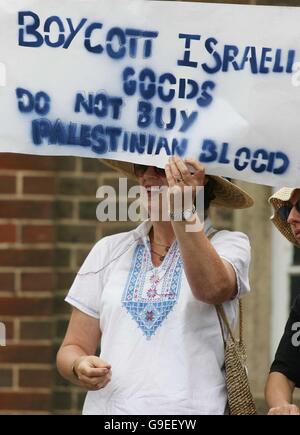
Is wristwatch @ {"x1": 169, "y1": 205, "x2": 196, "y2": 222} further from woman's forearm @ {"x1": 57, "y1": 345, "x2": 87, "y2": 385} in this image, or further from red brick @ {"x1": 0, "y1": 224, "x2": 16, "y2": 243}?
red brick @ {"x1": 0, "y1": 224, "x2": 16, "y2": 243}

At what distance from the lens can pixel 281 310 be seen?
22.5 feet

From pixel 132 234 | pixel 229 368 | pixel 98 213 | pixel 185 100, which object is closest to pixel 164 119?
pixel 185 100

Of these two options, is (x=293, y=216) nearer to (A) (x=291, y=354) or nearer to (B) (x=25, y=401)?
(A) (x=291, y=354)

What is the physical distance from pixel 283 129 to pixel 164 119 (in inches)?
13.8

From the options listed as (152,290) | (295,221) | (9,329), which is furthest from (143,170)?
(9,329)

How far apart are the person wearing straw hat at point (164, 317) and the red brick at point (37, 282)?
2.03 m

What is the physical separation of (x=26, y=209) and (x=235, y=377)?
7.80 feet

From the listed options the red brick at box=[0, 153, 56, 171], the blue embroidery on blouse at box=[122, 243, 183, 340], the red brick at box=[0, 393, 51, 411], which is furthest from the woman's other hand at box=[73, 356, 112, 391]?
the red brick at box=[0, 153, 56, 171]

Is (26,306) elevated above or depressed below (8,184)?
below

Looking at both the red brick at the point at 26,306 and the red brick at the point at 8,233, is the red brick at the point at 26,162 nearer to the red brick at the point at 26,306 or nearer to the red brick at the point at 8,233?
the red brick at the point at 8,233

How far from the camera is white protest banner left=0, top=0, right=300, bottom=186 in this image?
4.48m

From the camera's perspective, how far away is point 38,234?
6.66m

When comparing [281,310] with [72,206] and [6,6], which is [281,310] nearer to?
[72,206]

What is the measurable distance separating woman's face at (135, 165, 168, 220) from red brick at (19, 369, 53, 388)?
2216 millimetres
